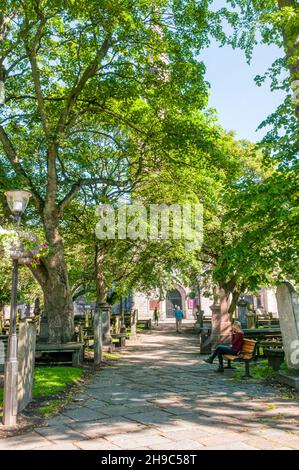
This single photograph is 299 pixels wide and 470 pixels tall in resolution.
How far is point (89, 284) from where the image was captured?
28547 millimetres

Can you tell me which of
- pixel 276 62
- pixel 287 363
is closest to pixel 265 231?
pixel 287 363

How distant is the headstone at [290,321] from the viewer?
9144mm

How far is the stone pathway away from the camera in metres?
5.20

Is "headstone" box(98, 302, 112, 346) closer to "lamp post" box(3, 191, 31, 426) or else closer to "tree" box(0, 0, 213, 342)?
"tree" box(0, 0, 213, 342)

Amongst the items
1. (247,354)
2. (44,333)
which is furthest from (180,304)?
(247,354)

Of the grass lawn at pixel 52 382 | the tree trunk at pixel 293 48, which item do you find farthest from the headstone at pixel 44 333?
the tree trunk at pixel 293 48

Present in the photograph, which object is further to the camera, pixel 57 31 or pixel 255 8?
pixel 57 31

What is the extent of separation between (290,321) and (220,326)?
781 centimetres

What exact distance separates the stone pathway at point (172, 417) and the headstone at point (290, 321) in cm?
84

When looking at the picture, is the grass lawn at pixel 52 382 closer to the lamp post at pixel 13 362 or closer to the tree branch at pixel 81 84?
the lamp post at pixel 13 362

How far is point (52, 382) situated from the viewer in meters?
9.77
